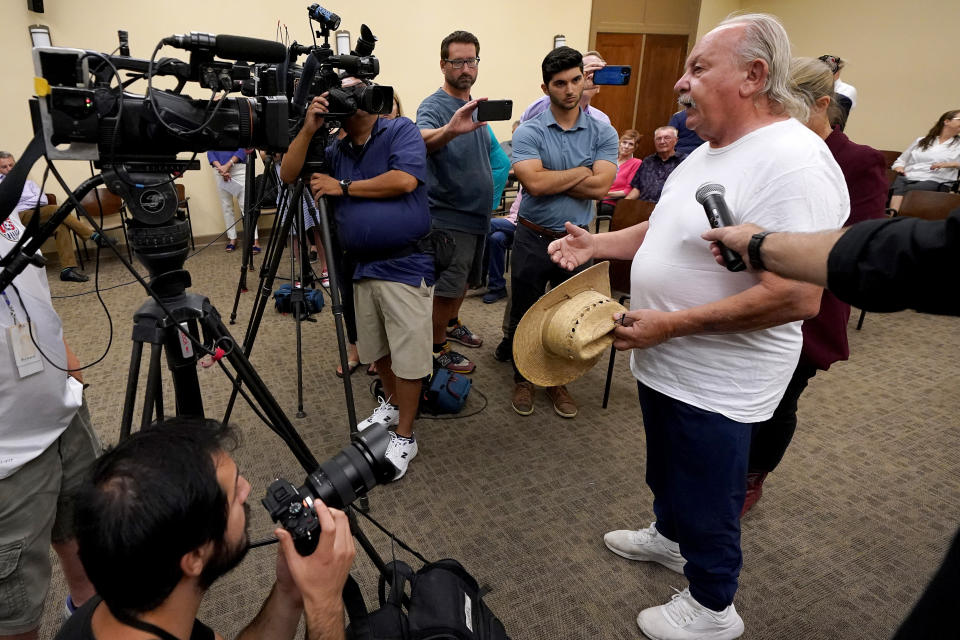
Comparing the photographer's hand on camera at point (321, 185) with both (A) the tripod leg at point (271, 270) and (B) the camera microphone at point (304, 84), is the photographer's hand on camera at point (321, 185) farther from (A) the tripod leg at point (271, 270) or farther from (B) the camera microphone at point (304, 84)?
(B) the camera microphone at point (304, 84)

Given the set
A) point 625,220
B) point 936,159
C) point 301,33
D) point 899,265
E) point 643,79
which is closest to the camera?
point 899,265

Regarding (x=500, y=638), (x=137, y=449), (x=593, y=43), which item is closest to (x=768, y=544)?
(x=500, y=638)

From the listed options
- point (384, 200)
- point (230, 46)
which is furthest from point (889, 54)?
point (230, 46)

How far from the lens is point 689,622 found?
5.00ft

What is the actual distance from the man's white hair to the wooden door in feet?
23.4

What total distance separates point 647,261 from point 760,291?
1.04ft

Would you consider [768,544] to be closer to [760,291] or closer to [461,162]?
[760,291]

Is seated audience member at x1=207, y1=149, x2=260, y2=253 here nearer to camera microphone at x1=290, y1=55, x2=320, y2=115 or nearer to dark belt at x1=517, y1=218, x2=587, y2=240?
dark belt at x1=517, y1=218, x2=587, y2=240

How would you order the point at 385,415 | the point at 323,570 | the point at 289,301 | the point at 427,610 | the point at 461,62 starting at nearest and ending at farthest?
the point at 323,570
the point at 427,610
the point at 385,415
the point at 461,62
the point at 289,301

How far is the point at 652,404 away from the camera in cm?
154

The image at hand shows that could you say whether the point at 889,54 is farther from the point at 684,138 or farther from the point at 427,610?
the point at 427,610

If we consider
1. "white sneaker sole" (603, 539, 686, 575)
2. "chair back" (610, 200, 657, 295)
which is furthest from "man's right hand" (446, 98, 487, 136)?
"white sneaker sole" (603, 539, 686, 575)

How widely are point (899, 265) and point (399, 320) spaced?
1665mm

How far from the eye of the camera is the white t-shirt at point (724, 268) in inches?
44.6
